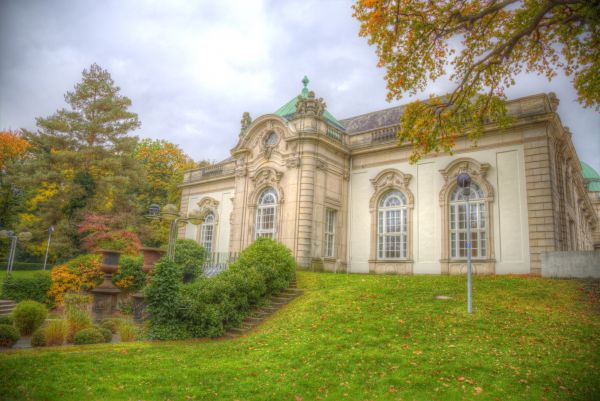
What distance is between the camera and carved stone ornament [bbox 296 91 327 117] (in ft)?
70.3

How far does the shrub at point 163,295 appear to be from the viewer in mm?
11633

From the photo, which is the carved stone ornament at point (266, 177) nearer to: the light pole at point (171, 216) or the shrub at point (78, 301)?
the light pole at point (171, 216)

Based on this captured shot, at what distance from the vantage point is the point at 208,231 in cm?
2950

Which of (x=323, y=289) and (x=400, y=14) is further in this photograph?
(x=323, y=289)

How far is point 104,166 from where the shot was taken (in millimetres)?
30203

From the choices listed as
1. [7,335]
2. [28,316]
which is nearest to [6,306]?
[28,316]

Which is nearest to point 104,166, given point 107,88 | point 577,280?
point 107,88

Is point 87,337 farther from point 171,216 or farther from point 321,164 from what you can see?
point 321,164

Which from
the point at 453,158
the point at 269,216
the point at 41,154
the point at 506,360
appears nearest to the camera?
the point at 506,360

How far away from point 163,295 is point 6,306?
28.8 ft

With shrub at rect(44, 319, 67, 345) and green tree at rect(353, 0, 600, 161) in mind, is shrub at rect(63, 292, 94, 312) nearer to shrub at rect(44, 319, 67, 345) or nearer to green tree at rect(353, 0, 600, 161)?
shrub at rect(44, 319, 67, 345)

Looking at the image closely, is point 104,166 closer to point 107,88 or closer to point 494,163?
point 107,88

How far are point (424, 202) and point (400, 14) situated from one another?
10.3 meters

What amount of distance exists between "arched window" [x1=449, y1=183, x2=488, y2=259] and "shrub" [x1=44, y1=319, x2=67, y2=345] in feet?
50.8
